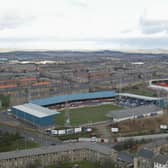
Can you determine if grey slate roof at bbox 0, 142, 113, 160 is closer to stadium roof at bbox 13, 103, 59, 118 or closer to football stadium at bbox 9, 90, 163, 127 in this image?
football stadium at bbox 9, 90, 163, 127

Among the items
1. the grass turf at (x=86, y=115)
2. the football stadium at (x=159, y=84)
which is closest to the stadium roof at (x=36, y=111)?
the grass turf at (x=86, y=115)

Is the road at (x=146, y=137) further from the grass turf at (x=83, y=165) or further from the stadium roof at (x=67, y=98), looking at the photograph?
the stadium roof at (x=67, y=98)

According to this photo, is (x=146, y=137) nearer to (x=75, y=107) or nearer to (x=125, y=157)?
(x=125, y=157)

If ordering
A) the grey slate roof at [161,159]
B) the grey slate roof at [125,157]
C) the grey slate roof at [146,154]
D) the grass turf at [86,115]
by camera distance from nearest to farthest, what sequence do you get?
the grey slate roof at [161,159] < the grey slate roof at [146,154] < the grey slate roof at [125,157] < the grass turf at [86,115]

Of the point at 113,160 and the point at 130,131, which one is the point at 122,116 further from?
the point at 113,160

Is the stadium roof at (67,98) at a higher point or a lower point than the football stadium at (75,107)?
higher

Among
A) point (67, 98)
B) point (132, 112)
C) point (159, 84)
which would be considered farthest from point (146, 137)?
point (159, 84)
